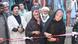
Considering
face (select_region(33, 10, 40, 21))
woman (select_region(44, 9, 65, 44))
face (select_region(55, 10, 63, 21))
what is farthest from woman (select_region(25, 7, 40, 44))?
face (select_region(55, 10, 63, 21))

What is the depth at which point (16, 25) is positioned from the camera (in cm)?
592

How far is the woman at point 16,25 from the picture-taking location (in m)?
5.89

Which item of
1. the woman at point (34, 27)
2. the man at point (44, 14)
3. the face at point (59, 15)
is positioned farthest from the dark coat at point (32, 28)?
the face at point (59, 15)

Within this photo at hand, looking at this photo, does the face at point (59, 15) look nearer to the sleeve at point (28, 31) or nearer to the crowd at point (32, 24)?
the crowd at point (32, 24)

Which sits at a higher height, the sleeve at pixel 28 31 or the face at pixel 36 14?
the face at pixel 36 14

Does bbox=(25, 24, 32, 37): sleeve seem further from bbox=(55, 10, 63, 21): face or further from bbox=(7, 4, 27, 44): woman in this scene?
bbox=(55, 10, 63, 21): face

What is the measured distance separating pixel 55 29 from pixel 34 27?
13.4 inches

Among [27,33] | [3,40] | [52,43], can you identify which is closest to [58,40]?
[52,43]

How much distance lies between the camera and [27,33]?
19.6ft

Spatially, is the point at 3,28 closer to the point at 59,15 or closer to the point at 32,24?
the point at 32,24

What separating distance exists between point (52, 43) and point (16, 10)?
777 millimetres

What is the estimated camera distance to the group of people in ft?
19.3

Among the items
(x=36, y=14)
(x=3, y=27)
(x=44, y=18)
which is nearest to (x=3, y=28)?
(x=3, y=27)

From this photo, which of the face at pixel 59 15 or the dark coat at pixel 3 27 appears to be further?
the face at pixel 59 15
